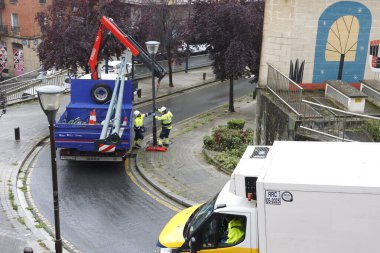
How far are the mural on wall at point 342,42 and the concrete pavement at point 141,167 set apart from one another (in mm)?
4810

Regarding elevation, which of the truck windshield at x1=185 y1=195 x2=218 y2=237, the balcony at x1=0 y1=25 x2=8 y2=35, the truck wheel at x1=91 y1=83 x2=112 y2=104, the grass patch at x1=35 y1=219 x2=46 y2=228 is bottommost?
the grass patch at x1=35 y1=219 x2=46 y2=228

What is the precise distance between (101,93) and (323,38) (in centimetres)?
799

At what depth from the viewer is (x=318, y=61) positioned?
15531 mm

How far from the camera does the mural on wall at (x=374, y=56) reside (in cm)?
1558

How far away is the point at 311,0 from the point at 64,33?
12621 millimetres

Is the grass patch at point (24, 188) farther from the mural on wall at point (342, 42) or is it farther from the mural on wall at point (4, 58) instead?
the mural on wall at point (4, 58)

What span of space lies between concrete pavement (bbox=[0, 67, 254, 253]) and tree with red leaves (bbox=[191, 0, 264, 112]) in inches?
109

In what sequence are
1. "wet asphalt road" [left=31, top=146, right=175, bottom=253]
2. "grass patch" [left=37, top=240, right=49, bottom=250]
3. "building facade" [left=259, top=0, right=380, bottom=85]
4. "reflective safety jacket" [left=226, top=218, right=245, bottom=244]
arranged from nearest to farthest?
1. "reflective safety jacket" [left=226, top=218, right=245, bottom=244]
2. "grass patch" [left=37, top=240, right=49, bottom=250]
3. "wet asphalt road" [left=31, top=146, right=175, bottom=253]
4. "building facade" [left=259, top=0, right=380, bottom=85]

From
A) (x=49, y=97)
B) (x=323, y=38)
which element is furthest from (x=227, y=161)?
(x=49, y=97)

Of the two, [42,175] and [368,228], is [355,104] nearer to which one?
[368,228]

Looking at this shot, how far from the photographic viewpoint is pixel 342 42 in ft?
50.6

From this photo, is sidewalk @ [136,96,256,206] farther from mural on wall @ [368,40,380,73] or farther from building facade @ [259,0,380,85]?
mural on wall @ [368,40,380,73]

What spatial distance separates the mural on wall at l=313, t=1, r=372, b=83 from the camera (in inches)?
594

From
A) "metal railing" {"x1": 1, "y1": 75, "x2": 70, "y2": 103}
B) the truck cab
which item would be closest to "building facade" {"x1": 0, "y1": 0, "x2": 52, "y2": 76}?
"metal railing" {"x1": 1, "y1": 75, "x2": 70, "y2": 103}
